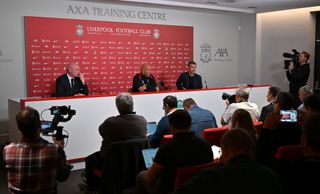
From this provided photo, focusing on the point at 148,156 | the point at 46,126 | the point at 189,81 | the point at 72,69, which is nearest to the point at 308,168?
the point at 148,156

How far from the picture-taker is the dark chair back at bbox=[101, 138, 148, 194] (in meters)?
3.30

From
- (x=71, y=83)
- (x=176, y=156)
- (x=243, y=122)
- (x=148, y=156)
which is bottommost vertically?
(x=148, y=156)

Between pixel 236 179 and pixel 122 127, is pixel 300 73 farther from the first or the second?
pixel 236 179

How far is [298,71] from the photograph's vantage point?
7.70 meters

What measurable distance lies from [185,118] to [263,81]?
723cm

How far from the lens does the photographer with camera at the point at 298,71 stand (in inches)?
301

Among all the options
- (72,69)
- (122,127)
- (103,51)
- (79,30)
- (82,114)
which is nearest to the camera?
(122,127)

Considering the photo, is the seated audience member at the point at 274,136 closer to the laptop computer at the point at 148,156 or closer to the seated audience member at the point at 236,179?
the laptop computer at the point at 148,156

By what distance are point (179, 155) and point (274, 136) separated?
3.25 feet

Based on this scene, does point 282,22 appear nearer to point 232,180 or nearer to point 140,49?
point 140,49

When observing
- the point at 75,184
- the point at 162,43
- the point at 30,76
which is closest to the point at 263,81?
the point at 162,43

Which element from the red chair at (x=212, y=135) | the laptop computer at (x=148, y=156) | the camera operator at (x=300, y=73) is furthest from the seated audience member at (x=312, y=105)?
the camera operator at (x=300, y=73)

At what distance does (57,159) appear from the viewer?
2.43 m

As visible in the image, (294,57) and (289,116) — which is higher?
(294,57)
